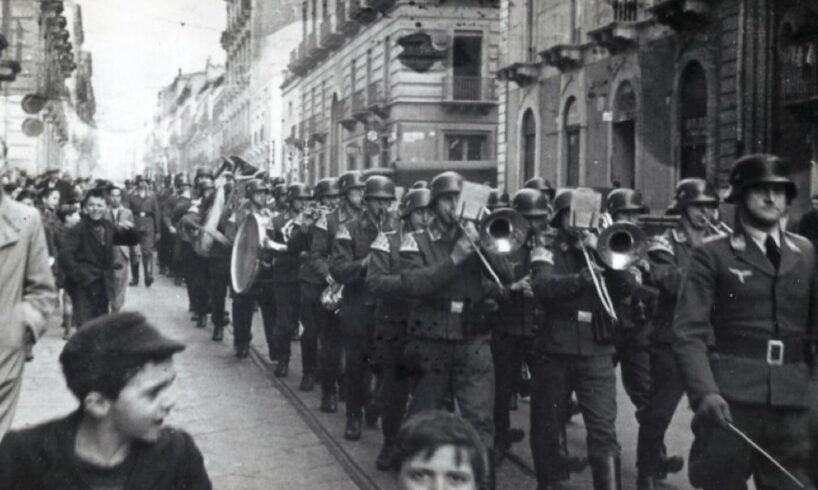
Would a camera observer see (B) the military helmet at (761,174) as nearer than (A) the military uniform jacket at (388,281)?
Yes

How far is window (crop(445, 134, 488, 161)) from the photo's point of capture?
41188 mm

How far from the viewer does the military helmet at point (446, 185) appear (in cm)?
723

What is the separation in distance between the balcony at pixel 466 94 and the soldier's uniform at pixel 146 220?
58.6ft

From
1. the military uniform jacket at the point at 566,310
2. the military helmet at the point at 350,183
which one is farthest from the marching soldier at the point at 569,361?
the military helmet at the point at 350,183

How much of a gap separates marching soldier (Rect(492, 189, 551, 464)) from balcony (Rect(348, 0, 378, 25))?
101 feet

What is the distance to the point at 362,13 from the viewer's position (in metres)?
39.6

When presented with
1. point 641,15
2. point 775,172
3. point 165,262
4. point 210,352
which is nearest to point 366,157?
point 165,262

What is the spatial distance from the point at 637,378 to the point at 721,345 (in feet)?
9.12

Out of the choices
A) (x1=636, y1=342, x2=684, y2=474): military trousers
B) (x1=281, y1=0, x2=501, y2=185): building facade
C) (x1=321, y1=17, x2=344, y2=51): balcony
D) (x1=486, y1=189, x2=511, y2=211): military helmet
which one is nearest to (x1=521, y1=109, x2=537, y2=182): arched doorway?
(x1=281, y1=0, x2=501, y2=185): building facade

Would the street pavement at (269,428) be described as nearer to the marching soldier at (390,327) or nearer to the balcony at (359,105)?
the marching soldier at (390,327)

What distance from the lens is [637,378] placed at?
8125 mm

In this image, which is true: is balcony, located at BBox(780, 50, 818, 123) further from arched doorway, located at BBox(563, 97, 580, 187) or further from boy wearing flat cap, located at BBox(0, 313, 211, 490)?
boy wearing flat cap, located at BBox(0, 313, 211, 490)

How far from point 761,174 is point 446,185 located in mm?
2396

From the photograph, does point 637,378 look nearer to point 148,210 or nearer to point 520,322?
point 520,322
